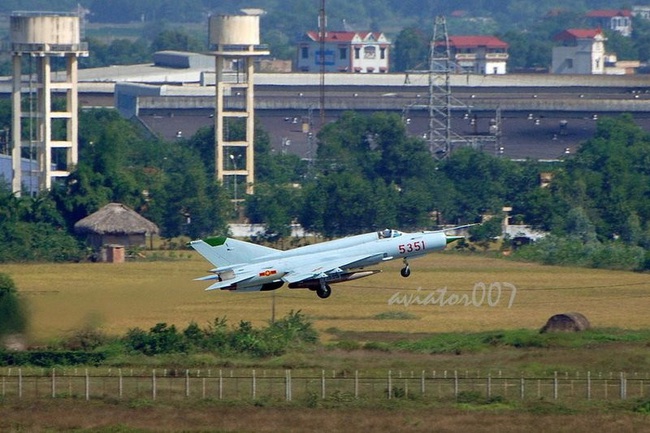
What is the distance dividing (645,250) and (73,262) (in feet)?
117

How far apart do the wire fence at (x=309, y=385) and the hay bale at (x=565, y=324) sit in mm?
9512

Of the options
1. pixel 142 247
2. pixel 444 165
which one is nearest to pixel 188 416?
pixel 142 247

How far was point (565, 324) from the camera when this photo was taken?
83250 millimetres

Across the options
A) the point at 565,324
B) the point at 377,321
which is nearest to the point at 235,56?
the point at 377,321

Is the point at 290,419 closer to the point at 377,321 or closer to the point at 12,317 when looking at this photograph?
the point at 12,317

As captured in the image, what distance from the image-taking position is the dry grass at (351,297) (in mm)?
78875

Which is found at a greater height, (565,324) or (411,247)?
(411,247)

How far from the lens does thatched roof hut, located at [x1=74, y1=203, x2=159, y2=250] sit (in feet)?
396

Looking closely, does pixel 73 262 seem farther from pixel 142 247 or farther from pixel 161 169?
pixel 161 169

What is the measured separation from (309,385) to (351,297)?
25.2 meters

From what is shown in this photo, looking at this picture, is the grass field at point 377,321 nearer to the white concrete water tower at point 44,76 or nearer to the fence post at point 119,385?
the fence post at point 119,385

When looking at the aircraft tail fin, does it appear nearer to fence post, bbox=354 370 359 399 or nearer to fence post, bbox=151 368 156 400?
fence post, bbox=151 368 156 400

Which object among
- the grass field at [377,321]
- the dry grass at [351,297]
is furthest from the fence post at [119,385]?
the dry grass at [351,297]

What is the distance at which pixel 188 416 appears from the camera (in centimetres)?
6688
